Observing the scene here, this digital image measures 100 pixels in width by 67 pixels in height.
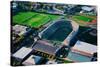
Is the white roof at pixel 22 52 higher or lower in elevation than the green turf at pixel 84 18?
lower

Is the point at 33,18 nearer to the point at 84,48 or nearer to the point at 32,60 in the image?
the point at 32,60

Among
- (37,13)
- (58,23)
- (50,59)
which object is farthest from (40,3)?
(50,59)

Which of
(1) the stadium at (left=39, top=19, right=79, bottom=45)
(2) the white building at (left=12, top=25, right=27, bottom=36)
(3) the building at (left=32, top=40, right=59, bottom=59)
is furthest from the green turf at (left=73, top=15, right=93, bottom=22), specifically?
(2) the white building at (left=12, top=25, right=27, bottom=36)

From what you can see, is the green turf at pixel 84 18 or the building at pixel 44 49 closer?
the building at pixel 44 49

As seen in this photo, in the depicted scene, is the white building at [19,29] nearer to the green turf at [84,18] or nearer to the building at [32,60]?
the building at [32,60]

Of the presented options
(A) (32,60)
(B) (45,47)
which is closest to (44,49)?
(B) (45,47)

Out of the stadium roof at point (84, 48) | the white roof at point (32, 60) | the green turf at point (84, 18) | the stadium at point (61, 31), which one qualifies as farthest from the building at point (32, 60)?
the green turf at point (84, 18)

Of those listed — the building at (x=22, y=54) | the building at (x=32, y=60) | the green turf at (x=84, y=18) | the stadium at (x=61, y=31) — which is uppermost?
the green turf at (x=84, y=18)

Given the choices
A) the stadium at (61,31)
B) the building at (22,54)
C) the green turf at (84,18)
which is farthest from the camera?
the green turf at (84,18)
